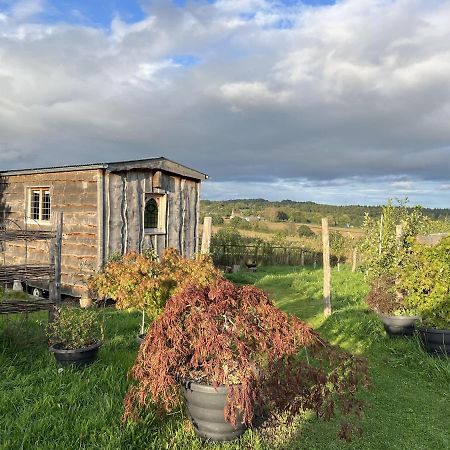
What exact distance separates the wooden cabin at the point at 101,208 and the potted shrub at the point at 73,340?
4719 millimetres

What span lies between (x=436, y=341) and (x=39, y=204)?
11.7 meters

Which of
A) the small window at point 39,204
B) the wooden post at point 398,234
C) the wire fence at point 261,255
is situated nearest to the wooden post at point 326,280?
the wooden post at point 398,234

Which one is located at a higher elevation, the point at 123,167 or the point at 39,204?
the point at 123,167

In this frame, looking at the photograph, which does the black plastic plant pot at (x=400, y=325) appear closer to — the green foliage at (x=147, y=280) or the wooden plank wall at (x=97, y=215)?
the green foliage at (x=147, y=280)

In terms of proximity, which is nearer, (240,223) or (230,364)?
(230,364)

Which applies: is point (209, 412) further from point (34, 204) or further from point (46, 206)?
point (34, 204)

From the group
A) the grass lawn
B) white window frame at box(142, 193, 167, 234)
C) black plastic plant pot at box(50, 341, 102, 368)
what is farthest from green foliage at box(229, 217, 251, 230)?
black plastic plant pot at box(50, 341, 102, 368)

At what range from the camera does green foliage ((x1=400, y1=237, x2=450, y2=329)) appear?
6.96 meters

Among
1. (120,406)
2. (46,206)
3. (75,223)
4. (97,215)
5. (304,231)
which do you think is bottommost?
(120,406)

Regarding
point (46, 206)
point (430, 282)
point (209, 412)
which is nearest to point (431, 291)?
point (430, 282)

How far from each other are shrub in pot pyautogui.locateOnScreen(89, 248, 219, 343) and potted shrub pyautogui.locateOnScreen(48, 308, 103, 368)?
0.55 meters

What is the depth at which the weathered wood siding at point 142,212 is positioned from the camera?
36.5ft

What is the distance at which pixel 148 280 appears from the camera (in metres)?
6.09

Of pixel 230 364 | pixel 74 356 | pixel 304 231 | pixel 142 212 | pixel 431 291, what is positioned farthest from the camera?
pixel 304 231
